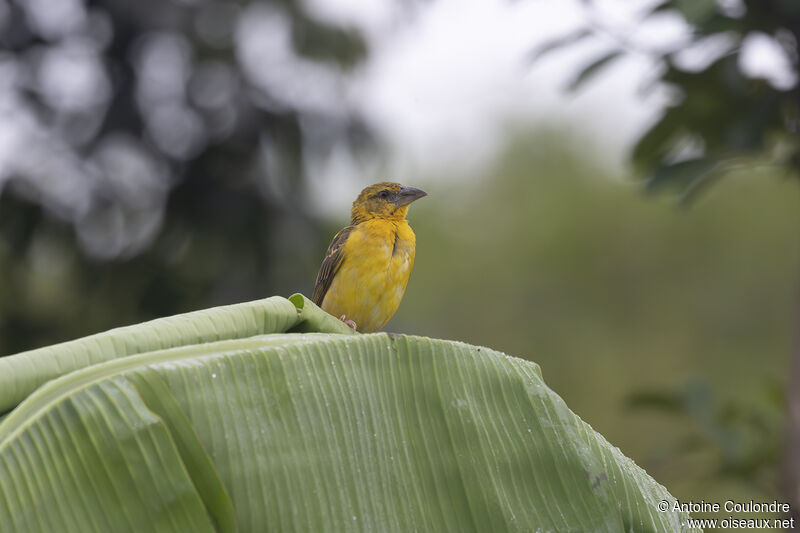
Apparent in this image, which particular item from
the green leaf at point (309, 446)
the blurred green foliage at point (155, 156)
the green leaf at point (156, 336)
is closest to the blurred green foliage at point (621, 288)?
the blurred green foliage at point (155, 156)

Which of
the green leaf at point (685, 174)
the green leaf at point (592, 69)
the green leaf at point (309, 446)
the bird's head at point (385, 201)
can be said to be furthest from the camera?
the green leaf at point (592, 69)

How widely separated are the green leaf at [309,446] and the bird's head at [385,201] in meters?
2.11

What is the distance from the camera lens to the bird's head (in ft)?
14.8

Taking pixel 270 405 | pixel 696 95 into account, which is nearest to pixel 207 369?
pixel 270 405

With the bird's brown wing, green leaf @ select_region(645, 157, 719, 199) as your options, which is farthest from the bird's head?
green leaf @ select_region(645, 157, 719, 199)

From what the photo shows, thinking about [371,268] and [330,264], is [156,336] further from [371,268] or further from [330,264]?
A: [330,264]

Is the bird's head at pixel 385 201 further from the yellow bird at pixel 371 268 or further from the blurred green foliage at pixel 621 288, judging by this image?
the blurred green foliage at pixel 621 288

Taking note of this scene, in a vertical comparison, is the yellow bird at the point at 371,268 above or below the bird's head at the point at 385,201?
below

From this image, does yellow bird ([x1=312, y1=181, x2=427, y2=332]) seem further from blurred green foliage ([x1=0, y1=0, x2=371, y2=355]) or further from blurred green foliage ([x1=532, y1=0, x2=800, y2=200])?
blurred green foliage ([x1=0, y1=0, x2=371, y2=355])

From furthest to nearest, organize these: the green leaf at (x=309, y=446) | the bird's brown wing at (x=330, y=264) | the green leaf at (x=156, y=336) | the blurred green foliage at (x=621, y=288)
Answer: the blurred green foliage at (x=621, y=288), the bird's brown wing at (x=330, y=264), the green leaf at (x=156, y=336), the green leaf at (x=309, y=446)

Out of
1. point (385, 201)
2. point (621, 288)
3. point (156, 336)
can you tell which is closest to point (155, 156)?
point (385, 201)

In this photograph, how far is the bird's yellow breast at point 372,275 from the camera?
13.6ft

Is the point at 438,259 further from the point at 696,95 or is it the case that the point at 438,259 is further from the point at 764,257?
the point at 696,95

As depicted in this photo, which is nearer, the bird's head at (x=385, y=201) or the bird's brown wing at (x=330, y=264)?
the bird's brown wing at (x=330, y=264)
